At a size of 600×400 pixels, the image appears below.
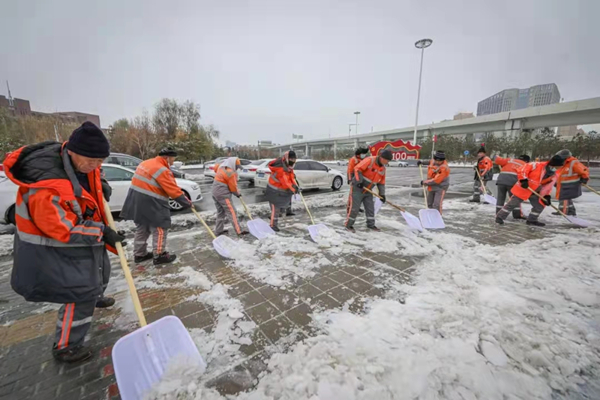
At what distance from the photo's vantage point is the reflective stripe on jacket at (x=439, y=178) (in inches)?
206

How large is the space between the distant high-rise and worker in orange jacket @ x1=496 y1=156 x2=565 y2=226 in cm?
8547

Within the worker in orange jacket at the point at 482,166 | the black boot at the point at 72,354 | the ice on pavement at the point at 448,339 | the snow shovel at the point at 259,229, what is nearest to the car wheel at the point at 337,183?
the worker in orange jacket at the point at 482,166

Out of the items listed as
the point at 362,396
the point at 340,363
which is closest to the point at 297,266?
the point at 340,363

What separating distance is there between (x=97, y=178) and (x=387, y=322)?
8.78 feet

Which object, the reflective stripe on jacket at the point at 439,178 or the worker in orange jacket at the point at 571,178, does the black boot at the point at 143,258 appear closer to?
the reflective stripe on jacket at the point at 439,178

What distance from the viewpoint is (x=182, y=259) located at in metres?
3.49

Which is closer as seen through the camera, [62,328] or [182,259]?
[62,328]

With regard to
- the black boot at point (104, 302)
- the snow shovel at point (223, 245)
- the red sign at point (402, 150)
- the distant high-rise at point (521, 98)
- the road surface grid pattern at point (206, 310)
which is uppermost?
the distant high-rise at point (521, 98)

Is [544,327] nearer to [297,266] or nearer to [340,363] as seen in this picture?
[340,363]

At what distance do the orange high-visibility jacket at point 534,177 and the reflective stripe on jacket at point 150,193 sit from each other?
6297 mm

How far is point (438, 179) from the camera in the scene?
17.2 feet

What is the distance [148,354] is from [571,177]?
8012mm

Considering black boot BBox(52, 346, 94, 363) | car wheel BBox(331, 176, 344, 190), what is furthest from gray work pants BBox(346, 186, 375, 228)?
car wheel BBox(331, 176, 344, 190)

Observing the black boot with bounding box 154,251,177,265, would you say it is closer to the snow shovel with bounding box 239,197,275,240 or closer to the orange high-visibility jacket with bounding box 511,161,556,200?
the snow shovel with bounding box 239,197,275,240
